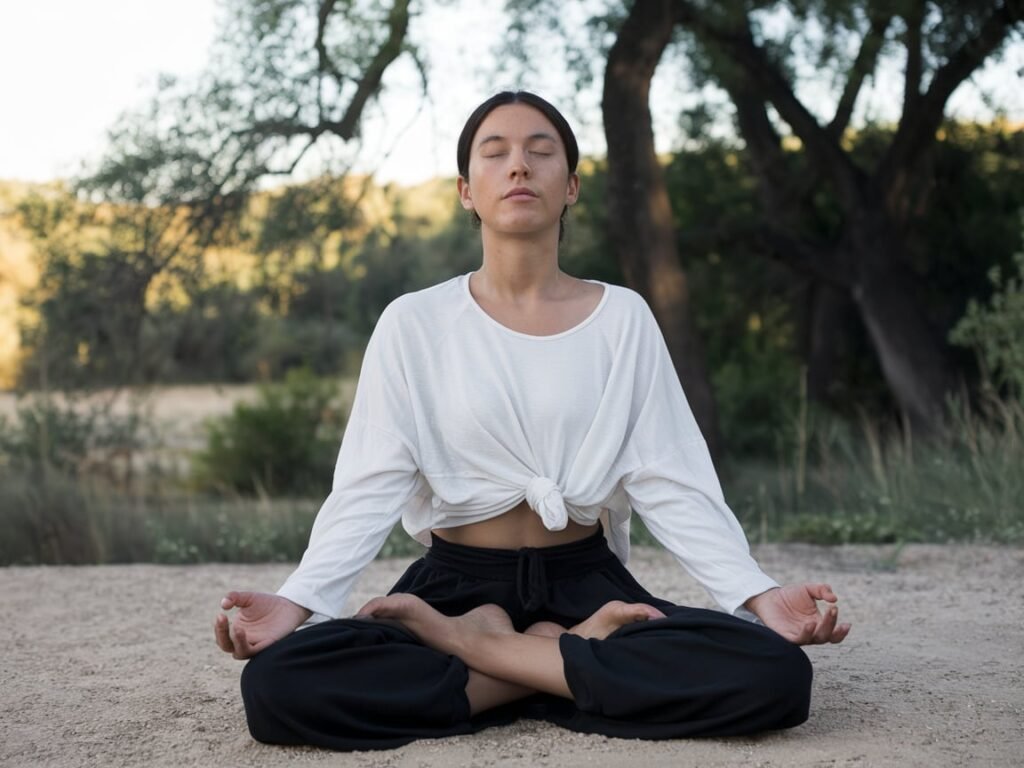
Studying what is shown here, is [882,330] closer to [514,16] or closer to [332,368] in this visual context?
[514,16]

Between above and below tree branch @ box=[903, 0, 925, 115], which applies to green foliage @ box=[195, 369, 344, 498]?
below

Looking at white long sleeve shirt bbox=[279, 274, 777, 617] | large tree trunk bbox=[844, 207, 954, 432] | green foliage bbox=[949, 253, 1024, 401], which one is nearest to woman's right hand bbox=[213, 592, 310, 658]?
white long sleeve shirt bbox=[279, 274, 777, 617]

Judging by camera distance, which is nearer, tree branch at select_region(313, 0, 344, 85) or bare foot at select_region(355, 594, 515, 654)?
bare foot at select_region(355, 594, 515, 654)

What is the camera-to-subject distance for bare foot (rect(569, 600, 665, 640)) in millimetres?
2637

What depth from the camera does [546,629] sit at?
280 cm

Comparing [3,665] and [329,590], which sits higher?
[329,590]

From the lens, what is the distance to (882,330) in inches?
355

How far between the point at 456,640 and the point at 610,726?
1.23 feet

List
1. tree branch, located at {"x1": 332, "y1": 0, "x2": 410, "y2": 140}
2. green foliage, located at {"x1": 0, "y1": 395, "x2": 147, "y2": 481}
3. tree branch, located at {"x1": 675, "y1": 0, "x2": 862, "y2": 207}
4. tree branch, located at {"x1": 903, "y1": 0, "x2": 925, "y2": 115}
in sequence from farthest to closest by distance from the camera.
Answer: green foliage, located at {"x1": 0, "y1": 395, "x2": 147, "y2": 481}
tree branch, located at {"x1": 675, "y1": 0, "x2": 862, "y2": 207}
tree branch, located at {"x1": 903, "y1": 0, "x2": 925, "y2": 115}
tree branch, located at {"x1": 332, "y1": 0, "x2": 410, "y2": 140}

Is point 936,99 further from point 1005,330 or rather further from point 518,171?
point 518,171

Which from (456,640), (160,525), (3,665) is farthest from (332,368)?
(456,640)

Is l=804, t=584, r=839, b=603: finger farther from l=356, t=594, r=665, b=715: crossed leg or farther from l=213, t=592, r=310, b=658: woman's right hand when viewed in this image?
l=213, t=592, r=310, b=658: woman's right hand

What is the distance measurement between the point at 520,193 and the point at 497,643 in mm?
1021

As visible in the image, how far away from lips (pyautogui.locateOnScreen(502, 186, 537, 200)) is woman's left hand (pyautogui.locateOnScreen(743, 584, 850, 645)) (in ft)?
3.41
